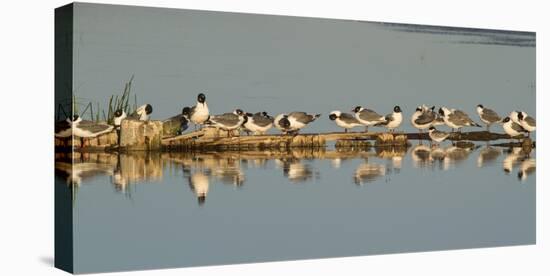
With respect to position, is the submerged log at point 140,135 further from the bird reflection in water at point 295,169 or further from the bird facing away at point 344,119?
the bird facing away at point 344,119

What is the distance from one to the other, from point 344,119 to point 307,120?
428 millimetres

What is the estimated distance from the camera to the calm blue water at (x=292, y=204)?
37.7 ft

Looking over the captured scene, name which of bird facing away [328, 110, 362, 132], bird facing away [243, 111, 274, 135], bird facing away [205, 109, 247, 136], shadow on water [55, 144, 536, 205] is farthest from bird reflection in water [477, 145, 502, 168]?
bird facing away [205, 109, 247, 136]

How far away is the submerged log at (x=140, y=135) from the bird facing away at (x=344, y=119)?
1.82 metres

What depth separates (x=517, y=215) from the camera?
13.7 metres

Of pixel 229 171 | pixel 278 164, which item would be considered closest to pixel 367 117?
pixel 278 164

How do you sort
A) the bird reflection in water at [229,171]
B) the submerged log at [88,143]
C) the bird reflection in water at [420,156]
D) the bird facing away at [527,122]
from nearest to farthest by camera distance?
1. the submerged log at [88,143]
2. the bird reflection in water at [229,171]
3. the bird reflection in water at [420,156]
4. the bird facing away at [527,122]

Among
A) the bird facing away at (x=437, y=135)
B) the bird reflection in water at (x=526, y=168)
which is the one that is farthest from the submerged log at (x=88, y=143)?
the bird reflection in water at (x=526, y=168)

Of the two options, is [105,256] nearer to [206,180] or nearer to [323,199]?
[206,180]

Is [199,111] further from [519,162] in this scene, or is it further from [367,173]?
[519,162]

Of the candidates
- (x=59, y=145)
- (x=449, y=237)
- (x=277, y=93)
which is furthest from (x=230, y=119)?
(x=449, y=237)

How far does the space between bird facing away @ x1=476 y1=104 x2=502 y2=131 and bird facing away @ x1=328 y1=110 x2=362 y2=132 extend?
58.7 inches

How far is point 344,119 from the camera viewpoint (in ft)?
41.8

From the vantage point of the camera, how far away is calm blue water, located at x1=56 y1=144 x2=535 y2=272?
452 inches
